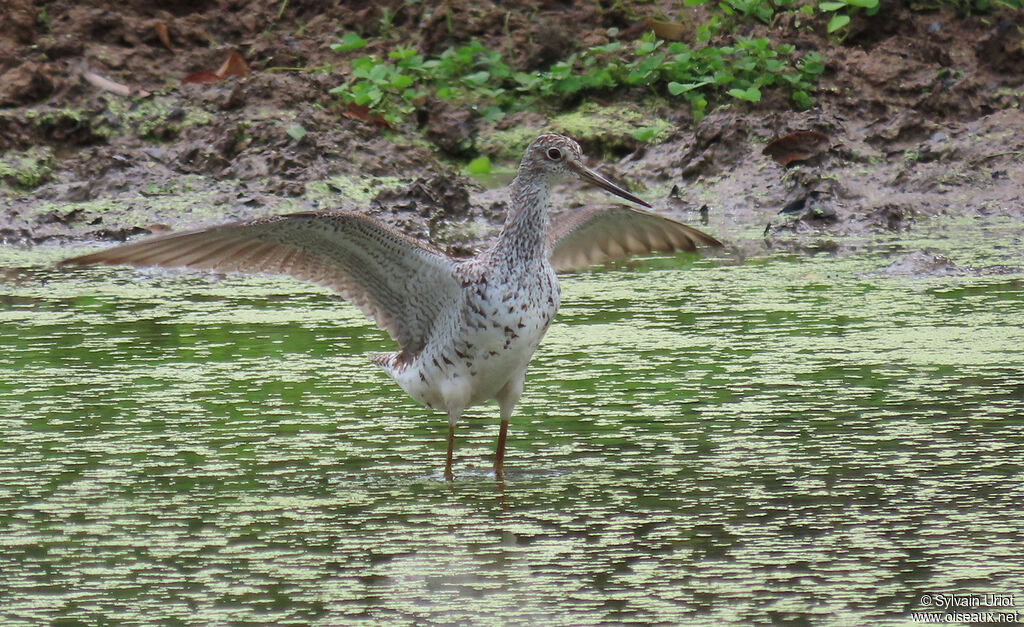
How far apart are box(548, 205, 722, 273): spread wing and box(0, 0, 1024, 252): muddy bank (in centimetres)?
264

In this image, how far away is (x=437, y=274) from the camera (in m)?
5.02

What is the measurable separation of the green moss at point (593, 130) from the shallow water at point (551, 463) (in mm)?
2787


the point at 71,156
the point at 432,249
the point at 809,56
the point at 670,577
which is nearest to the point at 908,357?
the point at 432,249

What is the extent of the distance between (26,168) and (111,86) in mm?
1063

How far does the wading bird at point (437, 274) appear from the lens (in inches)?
189

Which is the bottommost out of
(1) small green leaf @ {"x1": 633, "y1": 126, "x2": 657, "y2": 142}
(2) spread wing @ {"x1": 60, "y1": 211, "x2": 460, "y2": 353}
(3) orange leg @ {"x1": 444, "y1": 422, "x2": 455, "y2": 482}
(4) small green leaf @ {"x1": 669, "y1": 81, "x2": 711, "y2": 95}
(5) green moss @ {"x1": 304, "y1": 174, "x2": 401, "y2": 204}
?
(3) orange leg @ {"x1": 444, "y1": 422, "x2": 455, "y2": 482}

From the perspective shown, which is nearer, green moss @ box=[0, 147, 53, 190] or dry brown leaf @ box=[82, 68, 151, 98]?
green moss @ box=[0, 147, 53, 190]

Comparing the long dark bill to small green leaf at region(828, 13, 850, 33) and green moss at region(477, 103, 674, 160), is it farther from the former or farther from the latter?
small green leaf at region(828, 13, 850, 33)

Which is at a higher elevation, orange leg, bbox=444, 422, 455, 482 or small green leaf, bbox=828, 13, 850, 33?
small green leaf, bbox=828, 13, 850, 33

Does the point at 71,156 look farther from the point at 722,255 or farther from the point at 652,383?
the point at 652,383

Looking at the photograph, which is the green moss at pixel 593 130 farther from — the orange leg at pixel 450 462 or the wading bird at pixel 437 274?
the orange leg at pixel 450 462

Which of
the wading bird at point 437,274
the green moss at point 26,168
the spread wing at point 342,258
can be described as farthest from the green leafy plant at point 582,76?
the spread wing at point 342,258

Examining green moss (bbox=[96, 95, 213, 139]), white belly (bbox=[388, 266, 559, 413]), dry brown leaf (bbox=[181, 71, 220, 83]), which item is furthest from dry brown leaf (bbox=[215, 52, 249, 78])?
white belly (bbox=[388, 266, 559, 413])

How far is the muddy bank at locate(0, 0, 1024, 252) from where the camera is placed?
9.03 metres
